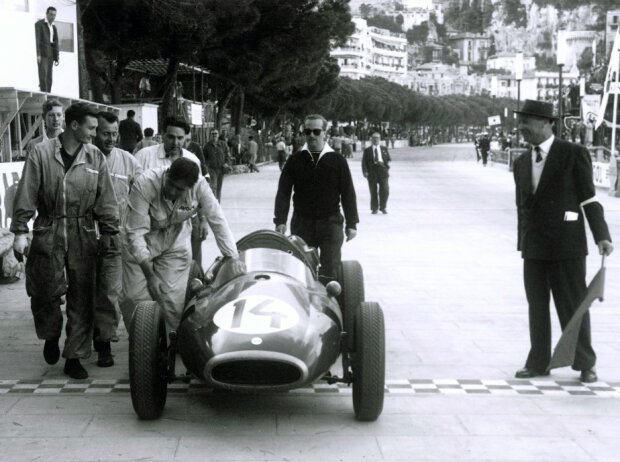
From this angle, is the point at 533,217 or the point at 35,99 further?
the point at 35,99

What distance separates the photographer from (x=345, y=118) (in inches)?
3875

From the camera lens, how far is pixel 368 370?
19.1 feet

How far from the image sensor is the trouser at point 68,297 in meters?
6.92

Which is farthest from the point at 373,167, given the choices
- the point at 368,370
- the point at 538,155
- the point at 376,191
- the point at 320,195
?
the point at 368,370

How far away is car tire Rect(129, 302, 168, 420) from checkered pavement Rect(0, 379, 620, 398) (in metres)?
0.70

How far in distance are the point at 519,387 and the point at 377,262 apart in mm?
6592

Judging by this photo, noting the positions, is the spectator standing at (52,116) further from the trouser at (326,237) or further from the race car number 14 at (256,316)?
the race car number 14 at (256,316)

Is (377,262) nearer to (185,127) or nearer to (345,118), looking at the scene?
(185,127)

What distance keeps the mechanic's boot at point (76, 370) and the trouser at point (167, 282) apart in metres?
0.45

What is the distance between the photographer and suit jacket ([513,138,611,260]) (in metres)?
6.93

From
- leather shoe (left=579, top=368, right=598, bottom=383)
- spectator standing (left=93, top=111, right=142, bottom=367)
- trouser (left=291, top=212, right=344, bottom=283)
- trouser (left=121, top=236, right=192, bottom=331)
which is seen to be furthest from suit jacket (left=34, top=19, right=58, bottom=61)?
leather shoe (left=579, top=368, right=598, bottom=383)

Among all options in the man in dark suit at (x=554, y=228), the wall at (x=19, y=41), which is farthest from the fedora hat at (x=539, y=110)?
the wall at (x=19, y=41)

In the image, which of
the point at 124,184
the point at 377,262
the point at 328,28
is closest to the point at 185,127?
the point at 124,184

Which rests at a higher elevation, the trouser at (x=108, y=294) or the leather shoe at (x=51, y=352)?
the trouser at (x=108, y=294)
